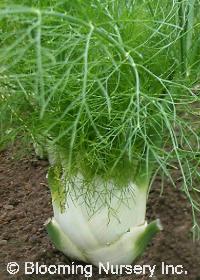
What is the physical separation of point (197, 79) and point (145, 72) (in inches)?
3.6

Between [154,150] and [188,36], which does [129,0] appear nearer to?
[188,36]

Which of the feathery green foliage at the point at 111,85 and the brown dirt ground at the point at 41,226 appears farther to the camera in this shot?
the brown dirt ground at the point at 41,226
